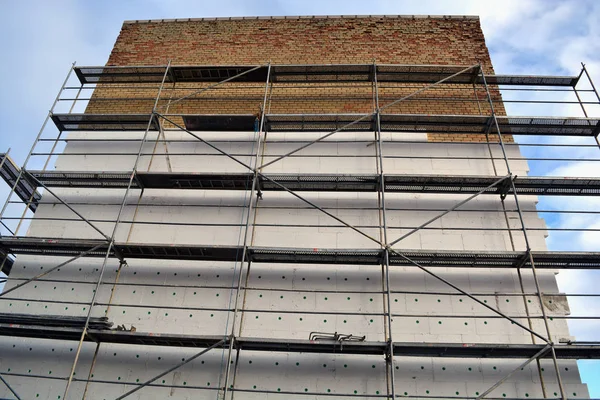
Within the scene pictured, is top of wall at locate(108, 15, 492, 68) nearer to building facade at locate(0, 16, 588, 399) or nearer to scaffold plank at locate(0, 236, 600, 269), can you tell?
Result: building facade at locate(0, 16, 588, 399)

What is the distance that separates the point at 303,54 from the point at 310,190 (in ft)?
15.8

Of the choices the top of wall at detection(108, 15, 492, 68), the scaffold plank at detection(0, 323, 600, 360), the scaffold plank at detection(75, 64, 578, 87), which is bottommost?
the scaffold plank at detection(0, 323, 600, 360)

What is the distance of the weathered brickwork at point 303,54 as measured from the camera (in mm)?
11172

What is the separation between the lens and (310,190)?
29.9ft

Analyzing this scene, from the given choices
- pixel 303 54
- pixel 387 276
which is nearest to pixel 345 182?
pixel 387 276

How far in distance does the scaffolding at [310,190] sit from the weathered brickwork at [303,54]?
24 centimetres

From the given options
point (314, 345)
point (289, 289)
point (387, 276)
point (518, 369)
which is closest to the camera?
point (518, 369)

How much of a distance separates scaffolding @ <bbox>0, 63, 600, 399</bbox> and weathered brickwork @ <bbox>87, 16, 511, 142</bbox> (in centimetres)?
24

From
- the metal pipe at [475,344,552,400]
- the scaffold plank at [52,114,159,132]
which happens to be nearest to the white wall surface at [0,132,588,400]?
the metal pipe at [475,344,552,400]

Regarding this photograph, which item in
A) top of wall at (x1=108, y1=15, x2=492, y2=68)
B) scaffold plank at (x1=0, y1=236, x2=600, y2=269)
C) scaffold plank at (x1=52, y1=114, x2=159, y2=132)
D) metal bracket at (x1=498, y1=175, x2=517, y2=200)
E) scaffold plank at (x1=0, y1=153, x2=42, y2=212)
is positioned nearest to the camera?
scaffold plank at (x1=0, y1=236, x2=600, y2=269)

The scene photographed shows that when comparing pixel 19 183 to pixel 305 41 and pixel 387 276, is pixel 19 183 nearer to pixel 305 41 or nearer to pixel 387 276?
pixel 387 276

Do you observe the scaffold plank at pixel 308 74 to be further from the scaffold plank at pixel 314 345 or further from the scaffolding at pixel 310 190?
the scaffold plank at pixel 314 345

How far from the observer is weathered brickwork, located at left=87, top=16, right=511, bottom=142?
11.2m

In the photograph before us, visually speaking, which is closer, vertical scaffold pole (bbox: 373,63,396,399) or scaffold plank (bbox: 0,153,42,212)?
vertical scaffold pole (bbox: 373,63,396,399)
